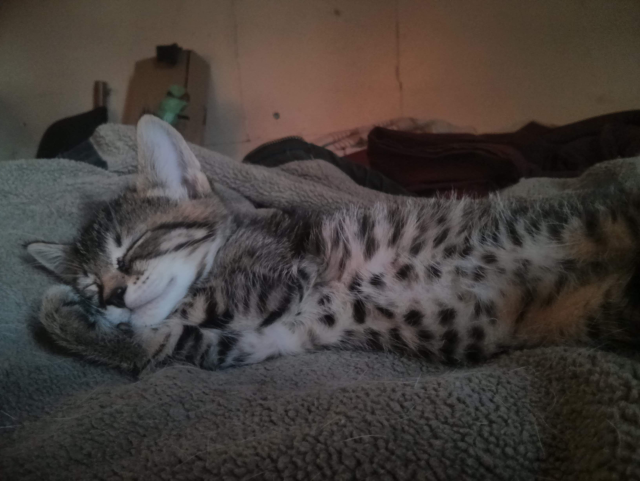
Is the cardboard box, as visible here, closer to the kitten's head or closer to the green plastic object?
the green plastic object

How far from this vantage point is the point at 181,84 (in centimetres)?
177

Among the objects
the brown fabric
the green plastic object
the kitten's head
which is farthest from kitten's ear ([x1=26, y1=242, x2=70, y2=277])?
the brown fabric

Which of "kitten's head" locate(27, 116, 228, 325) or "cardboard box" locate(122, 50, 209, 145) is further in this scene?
"cardboard box" locate(122, 50, 209, 145)

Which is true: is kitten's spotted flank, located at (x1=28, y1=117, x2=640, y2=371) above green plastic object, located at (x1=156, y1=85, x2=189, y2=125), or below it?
below

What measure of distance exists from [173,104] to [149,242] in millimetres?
936

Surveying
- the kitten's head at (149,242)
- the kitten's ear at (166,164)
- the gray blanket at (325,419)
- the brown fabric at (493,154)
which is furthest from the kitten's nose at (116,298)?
the brown fabric at (493,154)

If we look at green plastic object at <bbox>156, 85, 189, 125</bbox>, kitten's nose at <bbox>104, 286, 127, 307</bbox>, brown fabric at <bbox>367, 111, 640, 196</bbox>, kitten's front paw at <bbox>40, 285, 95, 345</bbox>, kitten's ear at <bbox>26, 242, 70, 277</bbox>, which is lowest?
kitten's front paw at <bbox>40, 285, 95, 345</bbox>

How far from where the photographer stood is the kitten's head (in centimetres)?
85

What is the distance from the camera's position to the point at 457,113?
5.89ft

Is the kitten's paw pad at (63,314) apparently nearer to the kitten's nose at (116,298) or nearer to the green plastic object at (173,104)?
the kitten's nose at (116,298)

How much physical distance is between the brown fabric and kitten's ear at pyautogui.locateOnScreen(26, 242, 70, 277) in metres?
1.02

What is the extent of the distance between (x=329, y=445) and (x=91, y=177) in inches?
37.9

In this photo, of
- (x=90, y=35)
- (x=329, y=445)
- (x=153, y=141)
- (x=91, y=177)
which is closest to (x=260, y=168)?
(x=153, y=141)

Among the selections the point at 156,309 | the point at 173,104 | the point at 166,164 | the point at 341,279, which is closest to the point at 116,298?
the point at 156,309
